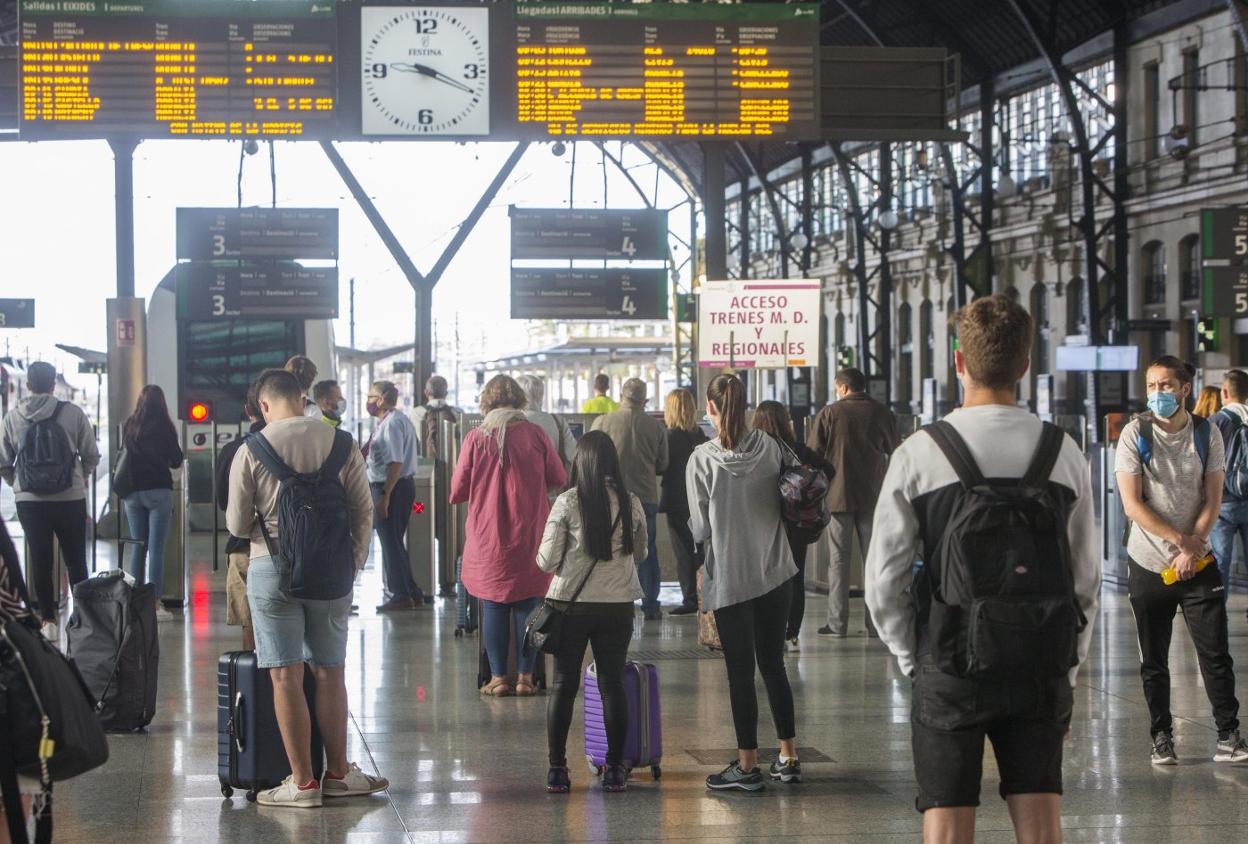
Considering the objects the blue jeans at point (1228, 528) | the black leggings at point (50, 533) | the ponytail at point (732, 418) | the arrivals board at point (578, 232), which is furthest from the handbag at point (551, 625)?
the arrivals board at point (578, 232)

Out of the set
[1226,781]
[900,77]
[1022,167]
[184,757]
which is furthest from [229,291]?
[1022,167]

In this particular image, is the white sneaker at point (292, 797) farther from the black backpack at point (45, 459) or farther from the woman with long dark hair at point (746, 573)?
the black backpack at point (45, 459)

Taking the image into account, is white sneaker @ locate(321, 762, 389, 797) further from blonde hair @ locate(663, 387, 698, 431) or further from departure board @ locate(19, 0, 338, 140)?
departure board @ locate(19, 0, 338, 140)

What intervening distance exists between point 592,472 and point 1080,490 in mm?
3156

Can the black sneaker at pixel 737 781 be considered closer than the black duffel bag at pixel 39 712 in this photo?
No

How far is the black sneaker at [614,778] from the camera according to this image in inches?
278

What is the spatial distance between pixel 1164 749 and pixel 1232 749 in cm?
28

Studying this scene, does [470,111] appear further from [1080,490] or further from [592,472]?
[1080,490]

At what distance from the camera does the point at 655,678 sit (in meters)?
7.34

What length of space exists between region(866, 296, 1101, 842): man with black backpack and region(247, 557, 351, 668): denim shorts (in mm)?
2934

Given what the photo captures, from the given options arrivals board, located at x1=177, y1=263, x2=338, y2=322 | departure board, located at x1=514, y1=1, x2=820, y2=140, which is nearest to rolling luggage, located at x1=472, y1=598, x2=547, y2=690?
departure board, located at x1=514, y1=1, x2=820, y2=140

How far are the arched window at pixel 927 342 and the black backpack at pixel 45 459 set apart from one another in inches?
1424

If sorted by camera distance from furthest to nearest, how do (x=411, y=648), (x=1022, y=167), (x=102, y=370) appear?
(x=1022, y=167), (x=102, y=370), (x=411, y=648)

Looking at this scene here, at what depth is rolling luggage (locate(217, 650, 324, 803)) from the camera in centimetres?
684
